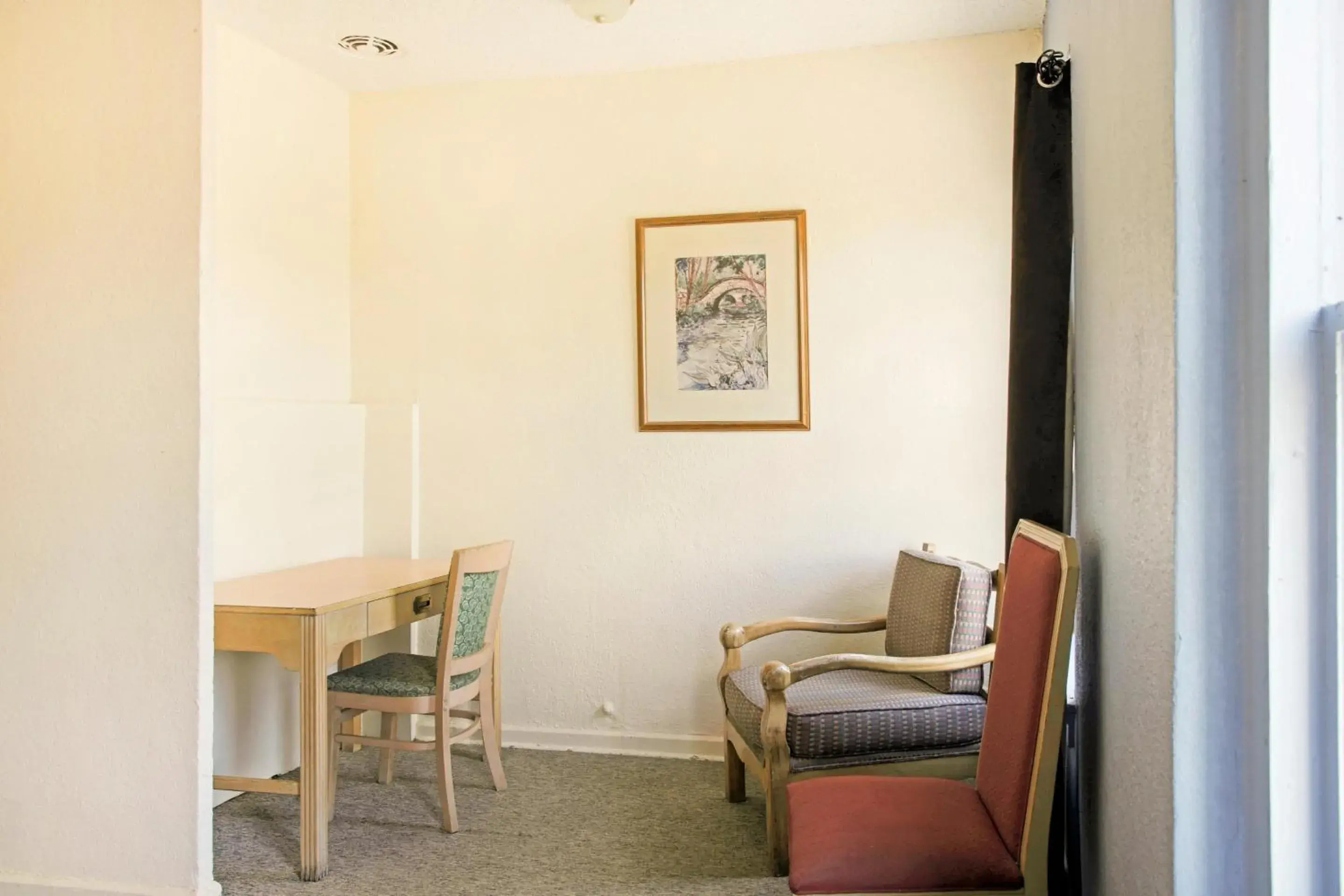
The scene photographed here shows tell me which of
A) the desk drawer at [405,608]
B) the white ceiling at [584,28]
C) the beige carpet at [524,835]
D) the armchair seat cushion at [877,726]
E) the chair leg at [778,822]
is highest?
the white ceiling at [584,28]

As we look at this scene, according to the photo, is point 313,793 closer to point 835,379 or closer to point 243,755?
point 243,755

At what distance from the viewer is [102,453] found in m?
2.62

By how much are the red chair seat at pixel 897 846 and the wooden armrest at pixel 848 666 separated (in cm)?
60

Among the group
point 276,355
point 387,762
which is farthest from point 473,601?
point 276,355

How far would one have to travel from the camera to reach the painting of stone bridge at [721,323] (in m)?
3.81

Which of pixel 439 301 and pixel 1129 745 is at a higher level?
pixel 439 301

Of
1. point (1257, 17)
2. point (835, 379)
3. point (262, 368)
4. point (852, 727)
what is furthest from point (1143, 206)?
point (262, 368)

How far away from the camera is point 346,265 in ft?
13.7

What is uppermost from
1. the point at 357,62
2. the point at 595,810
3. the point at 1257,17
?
the point at 357,62

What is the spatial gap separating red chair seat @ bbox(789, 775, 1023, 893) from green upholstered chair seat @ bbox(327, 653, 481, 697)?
144 centimetres

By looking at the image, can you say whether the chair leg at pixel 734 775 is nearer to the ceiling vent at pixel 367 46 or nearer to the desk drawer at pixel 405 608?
the desk drawer at pixel 405 608

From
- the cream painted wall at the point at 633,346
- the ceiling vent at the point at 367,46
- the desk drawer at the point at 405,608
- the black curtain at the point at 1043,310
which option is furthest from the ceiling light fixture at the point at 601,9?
the desk drawer at the point at 405,608

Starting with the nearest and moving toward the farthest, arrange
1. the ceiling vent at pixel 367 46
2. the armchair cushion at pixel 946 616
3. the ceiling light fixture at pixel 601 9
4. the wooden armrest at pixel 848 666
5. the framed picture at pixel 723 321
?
the wooden armrest at pixel 848 666, the armchair cushion at pixel 946 616, the ceiling light fixture at pixel 601 9, the ceiling vent at pixel 367 46, the framed picture at pixel 723 321

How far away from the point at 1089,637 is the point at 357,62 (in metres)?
→ 3.29
